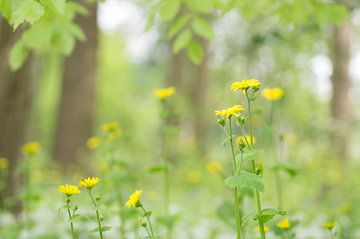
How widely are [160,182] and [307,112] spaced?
3482mm

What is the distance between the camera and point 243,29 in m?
8.70

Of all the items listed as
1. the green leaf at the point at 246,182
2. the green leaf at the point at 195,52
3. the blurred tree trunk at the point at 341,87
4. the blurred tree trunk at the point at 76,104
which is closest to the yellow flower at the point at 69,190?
the green leaf at the point at 246,182

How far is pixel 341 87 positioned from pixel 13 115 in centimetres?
504

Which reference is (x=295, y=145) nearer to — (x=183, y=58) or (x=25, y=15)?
(x=183, y=58)

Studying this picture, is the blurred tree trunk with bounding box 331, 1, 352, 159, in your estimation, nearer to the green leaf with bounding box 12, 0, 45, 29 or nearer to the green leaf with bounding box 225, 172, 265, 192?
the green leaf with bounding box 225, 172, 265, 192

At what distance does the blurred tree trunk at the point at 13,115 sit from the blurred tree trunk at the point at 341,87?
4.34 metres

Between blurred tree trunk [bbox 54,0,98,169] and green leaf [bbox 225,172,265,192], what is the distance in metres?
6.35

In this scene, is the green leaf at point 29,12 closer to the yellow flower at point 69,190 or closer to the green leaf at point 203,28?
the yellow flower at point 69,190

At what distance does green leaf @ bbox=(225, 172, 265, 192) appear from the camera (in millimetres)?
1526

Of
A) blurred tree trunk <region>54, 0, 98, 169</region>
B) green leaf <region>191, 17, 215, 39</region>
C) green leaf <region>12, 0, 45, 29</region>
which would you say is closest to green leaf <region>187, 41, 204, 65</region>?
green leaf <region>191, 17, 215, 39</region>

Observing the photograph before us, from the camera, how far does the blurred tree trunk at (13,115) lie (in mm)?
4191

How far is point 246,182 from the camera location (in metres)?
1.54

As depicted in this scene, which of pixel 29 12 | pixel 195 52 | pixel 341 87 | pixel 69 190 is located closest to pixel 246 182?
pixel 69 190

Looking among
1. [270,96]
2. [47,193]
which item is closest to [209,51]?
[47,193]
